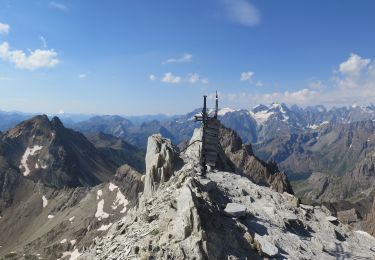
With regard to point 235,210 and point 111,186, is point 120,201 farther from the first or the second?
point 235,210

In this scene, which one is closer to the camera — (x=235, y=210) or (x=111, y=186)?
(x=235, y=210)

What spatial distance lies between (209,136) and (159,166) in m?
5.43

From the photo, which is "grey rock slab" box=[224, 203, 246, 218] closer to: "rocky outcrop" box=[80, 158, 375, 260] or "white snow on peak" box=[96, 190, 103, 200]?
"rocky outcrop" box=[80, 158, 375, 260]

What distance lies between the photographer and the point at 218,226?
2528cm

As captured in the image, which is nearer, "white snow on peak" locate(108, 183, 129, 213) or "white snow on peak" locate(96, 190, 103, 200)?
"white snow on peak" locate(108, 183, 129, 213)

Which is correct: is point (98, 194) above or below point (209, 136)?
below

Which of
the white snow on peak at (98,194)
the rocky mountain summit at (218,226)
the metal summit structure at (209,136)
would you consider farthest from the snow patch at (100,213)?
the rocky mountain summit at (218,226)

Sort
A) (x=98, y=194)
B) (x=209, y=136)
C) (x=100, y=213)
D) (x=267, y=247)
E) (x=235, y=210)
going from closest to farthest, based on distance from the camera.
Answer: (x=267, y=247) < (x=235, y=210) < (x=209, y=136) < (x=100, y=213) < (x=98, y=194)

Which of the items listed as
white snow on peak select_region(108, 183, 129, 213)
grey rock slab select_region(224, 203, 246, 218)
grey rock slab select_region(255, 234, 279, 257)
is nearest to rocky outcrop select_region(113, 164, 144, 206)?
white snow on peak select_region(108, 183, 129, 213)

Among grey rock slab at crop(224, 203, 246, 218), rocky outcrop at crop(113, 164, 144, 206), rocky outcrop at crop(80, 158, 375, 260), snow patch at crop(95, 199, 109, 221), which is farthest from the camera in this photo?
rocky outcrop at crop(113, 164, 144, 206)

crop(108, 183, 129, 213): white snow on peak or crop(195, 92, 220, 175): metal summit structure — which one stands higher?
crop(195, 92, 220, 175): metal summit structure

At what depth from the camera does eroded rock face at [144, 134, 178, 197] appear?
39406mm

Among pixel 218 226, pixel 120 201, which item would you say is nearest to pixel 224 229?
pixel 218 226

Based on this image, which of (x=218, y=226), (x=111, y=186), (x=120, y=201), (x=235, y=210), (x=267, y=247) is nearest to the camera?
(x=218, y=226)
